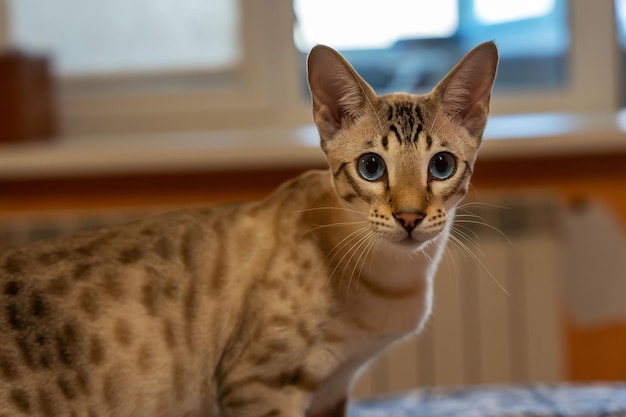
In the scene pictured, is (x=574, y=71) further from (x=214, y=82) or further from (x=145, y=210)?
(x=145, y=210)

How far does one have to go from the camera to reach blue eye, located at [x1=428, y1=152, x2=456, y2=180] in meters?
1.20

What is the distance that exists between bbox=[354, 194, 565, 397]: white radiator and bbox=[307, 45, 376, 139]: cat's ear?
949 mm

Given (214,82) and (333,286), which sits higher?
(214,82)

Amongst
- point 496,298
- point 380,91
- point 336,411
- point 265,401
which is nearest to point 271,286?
point 265,401

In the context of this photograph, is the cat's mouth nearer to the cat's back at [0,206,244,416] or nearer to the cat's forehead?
the cat's forehead

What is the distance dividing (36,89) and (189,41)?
0.46 metres

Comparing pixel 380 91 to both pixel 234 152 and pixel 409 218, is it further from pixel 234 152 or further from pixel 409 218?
pixel 409 218

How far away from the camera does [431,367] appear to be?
87.5 inches

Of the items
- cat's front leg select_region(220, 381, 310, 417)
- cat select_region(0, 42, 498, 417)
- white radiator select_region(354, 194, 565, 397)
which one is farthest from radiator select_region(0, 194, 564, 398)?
cat's front leg select_region(220, 381, 310, 417)

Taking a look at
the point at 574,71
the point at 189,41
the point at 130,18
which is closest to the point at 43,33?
the point at 130,18

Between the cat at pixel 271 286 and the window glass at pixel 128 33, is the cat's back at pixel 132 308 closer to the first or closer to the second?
the cat at pixel 271 286

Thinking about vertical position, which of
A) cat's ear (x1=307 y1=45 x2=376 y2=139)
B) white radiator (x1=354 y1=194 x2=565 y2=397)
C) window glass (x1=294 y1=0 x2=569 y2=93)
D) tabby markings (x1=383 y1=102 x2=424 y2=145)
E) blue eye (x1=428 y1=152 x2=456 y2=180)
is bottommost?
white radiator (x1=354 y1=194 x2=565 y2=397)

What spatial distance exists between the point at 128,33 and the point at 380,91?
2.52 feet

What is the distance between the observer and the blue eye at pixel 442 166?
1202 millimetres
